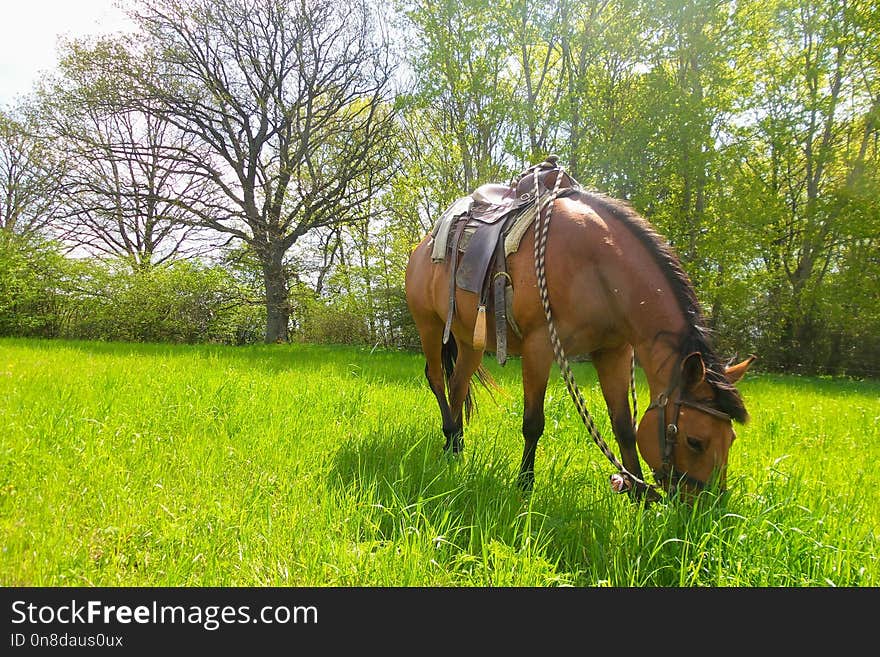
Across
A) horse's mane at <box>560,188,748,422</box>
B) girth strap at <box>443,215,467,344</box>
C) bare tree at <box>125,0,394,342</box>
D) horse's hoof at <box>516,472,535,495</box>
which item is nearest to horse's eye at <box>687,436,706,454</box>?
horse's mane at <box>560,188,748,422</box>

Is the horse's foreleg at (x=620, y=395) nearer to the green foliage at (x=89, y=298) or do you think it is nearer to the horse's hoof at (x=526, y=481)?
the horse's hoof at (x=526, y=481)

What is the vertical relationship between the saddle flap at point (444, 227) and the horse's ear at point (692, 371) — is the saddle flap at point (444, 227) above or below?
above

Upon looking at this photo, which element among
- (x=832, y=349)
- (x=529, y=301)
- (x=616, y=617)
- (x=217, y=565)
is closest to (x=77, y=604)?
(x=217, y=565)

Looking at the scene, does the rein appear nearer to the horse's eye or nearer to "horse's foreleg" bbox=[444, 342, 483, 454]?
the horse's eye

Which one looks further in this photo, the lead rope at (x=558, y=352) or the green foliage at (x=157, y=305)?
the green foliage at (x=157, y=305)

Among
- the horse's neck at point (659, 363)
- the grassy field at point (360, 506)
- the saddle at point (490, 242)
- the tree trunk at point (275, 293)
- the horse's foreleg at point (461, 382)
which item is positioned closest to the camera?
the grassy field at point (360, 506)

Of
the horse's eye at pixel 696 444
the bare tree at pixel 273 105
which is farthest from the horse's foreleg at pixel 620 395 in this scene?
the bare tree at pixel 273 105

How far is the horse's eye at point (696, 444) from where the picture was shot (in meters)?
1.83

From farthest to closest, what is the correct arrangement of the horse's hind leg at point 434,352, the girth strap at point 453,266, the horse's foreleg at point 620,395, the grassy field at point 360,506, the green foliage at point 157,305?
1. the green foliage at point 157,305
2. the horse's hind leg at point 434,352
3. the girth strap at point 453,266
4. the horse's foreleg at point 620,395
5. the grassy field at point 360,506

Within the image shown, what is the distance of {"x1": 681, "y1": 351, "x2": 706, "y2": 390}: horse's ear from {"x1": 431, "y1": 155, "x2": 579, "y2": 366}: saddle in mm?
979

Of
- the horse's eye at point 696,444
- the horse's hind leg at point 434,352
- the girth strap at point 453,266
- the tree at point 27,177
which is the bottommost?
the horse's eye at point 696,444

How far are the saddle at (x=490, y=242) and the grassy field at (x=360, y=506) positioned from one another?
37.3 inches

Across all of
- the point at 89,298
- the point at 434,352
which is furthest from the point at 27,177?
the point at 434,352

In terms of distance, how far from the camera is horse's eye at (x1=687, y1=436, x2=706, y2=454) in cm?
183
